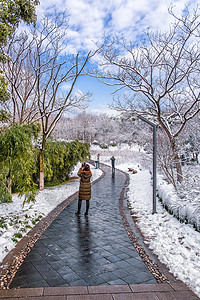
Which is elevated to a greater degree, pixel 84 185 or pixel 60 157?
pixel 60 157

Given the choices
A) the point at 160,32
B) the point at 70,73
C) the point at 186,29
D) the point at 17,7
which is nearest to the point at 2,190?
the point at 17,7

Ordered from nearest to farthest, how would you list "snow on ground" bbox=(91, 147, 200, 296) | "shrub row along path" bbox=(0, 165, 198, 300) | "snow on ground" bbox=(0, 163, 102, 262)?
"shrub row along path" bbox=(0, 165, 198, 300) → "snow on ground" bbox=(91, 147, 200, 296) → "snow on ground" bbox=(0, 163, 102, 262)

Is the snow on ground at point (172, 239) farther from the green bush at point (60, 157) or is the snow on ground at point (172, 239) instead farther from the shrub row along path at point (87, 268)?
the green bush at point (60, 157)

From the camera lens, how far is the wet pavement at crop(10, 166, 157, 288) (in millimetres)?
3131

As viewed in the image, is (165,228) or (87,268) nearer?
(87,268)

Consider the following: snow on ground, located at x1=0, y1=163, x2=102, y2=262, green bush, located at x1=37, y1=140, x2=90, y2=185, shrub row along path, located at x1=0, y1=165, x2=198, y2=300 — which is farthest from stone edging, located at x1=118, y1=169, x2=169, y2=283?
A: green bush, located at x1=37, y1=140, x2=90, y2=185

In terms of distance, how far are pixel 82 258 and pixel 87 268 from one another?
0.37 m

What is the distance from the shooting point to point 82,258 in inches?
150

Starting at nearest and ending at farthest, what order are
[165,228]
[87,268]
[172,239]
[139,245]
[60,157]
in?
[87,268] < [139,245] < [172,239] < [165,228] < [60,157]

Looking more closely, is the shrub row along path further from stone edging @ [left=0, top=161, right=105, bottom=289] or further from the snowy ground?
the snowy ground

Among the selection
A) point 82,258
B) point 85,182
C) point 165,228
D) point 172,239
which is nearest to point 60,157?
point 85,182

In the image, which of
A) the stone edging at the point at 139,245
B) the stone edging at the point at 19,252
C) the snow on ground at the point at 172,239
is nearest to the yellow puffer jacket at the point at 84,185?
the stone edging at the point at 19,252

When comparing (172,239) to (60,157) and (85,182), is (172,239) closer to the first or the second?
(85,182)

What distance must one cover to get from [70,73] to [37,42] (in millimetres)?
1757
